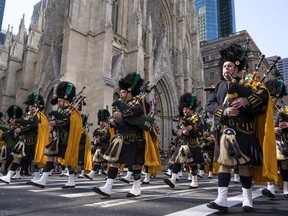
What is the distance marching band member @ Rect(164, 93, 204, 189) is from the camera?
23.2 ft

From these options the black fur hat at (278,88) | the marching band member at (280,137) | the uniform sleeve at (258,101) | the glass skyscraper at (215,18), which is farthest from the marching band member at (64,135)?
the glass skyscraper at (215,18)

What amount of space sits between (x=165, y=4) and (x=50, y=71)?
16539mm

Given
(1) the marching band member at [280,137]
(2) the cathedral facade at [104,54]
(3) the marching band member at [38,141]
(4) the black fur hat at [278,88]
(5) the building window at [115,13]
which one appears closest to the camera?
(1) the marching band member at [280,137]

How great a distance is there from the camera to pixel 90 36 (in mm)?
20594

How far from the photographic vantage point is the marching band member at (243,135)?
11.8 ft

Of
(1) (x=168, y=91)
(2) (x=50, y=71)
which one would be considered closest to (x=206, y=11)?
(1) (x=168, y=91)

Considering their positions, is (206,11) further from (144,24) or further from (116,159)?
(116,159)

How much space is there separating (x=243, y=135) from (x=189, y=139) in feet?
12.2

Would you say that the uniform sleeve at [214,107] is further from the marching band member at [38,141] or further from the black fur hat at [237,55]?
the marching band member at [38,141]

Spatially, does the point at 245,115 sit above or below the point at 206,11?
below

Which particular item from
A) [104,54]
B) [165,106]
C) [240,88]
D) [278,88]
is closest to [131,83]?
[240,88]

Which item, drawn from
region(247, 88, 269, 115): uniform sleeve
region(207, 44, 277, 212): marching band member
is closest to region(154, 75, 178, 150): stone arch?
region(207, 44, 277, 212): marching band member

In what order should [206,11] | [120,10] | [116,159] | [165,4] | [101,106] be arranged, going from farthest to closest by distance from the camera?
[206,11] < [165,4] < [120,10] < [101,106] < [116,159]

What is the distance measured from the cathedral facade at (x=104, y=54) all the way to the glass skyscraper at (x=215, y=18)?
65.5m
